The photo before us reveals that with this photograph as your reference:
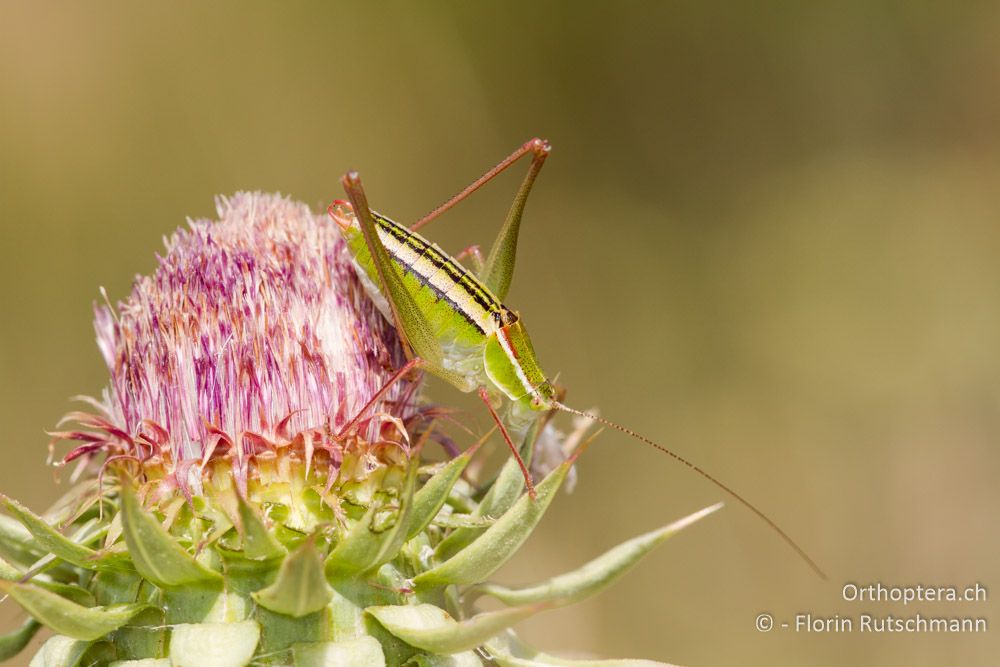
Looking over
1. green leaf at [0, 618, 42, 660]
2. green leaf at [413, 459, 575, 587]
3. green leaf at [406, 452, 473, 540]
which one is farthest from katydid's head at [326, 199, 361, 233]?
green leaf at [0, 618, 42, 660]

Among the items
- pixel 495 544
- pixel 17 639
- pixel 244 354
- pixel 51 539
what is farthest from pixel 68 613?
pixel 495 544

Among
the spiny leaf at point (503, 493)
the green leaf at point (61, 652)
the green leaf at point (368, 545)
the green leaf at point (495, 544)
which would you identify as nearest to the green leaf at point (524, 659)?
the green leaf at point (495, 544)

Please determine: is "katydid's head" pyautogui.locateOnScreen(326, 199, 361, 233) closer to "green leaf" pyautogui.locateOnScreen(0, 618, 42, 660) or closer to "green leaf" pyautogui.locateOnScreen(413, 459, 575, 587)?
"green leaf" pyautogui.locateOnScreen(413, 459, 575, 587)

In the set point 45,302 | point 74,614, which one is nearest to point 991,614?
point 74,614

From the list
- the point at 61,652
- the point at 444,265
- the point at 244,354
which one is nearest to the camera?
the point at 61,652

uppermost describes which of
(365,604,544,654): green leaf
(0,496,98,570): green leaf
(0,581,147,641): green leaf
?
(0,496,98,570): green leaf

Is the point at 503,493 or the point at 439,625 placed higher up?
the point at 503,493

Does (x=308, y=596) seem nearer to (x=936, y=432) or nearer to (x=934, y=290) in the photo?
(x=936, y=432)

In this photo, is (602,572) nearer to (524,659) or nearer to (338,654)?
(524,659)
